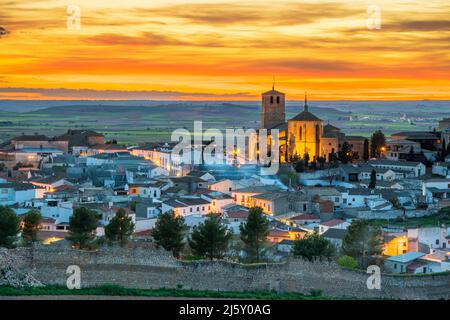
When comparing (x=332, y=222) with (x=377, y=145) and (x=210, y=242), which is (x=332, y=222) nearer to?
(x=210, y=242)

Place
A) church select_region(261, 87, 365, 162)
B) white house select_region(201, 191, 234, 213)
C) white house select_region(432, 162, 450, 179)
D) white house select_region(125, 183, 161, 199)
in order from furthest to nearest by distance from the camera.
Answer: church select_region(261, 87, 365, 162)
white house select_region(432, 162, 450, 179)
white house select_region(125, 183, 161, 199)
white house select_region(201, 191, 234, 213)

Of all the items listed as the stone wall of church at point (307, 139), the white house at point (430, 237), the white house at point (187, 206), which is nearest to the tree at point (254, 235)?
the white house at point (430, 237)

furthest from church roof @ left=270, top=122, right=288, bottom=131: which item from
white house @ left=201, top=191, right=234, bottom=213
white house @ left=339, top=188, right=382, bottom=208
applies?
white house @ left=201, top=191, right=234, bottom=213

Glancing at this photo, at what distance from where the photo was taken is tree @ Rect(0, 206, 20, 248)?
1582cm

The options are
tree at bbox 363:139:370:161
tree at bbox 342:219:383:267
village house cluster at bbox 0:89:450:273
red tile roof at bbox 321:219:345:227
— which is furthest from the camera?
tree at bbox 363:139:370:161

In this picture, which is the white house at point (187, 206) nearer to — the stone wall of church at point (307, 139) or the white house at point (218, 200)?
the white house at point (218, 200)

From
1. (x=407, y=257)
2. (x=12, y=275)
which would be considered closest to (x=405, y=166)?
(x=407, y=257)

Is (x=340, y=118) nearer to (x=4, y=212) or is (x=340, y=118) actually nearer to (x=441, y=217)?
(x=441, y=217)

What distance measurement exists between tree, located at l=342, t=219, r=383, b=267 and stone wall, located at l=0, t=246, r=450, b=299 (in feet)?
12.9

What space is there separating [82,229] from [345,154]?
1929 centimetres

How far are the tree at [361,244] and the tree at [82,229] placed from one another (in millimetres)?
5012

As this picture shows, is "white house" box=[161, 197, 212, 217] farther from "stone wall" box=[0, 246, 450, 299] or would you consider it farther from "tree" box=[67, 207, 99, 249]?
"stone wall" box=[0, 246, 450, 299]

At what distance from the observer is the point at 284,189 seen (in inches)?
1065
